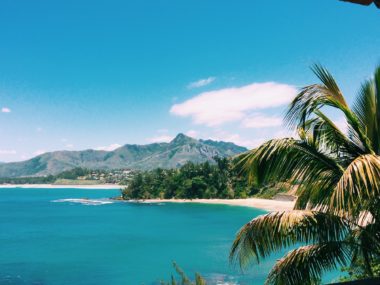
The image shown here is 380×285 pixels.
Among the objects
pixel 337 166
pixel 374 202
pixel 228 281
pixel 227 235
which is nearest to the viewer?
pixel 374 202

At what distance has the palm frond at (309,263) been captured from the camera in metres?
4.52

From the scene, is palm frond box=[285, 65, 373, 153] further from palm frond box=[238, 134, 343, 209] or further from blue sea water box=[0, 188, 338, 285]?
blue sea water box=[0, 188, 338, 285]

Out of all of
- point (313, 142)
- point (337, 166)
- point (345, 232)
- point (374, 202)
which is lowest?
point (345, 232)

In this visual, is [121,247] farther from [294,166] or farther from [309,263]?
[294,166]

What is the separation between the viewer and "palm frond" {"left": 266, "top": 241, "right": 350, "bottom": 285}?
4.52 meters

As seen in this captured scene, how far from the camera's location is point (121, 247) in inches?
1606

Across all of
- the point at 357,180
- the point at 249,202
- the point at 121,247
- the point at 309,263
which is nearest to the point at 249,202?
the point at 249,202

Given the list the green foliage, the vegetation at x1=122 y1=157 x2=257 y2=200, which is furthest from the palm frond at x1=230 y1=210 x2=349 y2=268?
the vegetation at x1=122 y1=157 x2=257 y2=200

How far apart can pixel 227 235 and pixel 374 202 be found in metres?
42.6

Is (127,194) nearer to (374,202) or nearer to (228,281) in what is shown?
(228,281)

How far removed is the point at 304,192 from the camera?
193 inches

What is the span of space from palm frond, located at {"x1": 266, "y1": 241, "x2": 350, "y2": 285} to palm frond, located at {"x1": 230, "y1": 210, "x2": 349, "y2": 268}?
0.12m

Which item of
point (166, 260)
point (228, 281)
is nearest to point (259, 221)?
point (228, 281)

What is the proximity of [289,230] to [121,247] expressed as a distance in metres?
38.6
